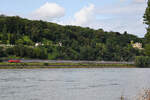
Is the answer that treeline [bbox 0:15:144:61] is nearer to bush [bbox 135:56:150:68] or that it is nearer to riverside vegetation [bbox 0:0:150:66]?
riverside vegetation [bbox 0:0:150:66]

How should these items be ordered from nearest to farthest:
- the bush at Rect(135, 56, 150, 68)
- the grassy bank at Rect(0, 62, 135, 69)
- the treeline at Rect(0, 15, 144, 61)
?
the grassy bank at Rect(0, 62, 135, 69) → the treeline at Rect(0, 15, 144, 61) → the bush at Rect(135, 56, 150, 68)

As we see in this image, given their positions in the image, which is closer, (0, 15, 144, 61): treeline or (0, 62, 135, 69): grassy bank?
(0, 62, 135, 69): grassy bank

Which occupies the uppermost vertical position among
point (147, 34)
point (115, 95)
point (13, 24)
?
point (13, 24)

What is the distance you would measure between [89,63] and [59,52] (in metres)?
22.6

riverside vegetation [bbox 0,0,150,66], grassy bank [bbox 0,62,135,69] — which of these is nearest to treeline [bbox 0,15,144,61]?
riverside vegetation [bbox 0,0,150,66]

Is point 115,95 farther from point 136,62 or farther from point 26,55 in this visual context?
point 136,62

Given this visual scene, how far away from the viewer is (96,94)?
45.6 m

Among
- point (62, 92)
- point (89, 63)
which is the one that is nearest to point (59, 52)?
point (89, 63)

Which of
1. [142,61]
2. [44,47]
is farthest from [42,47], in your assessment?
[142,61]

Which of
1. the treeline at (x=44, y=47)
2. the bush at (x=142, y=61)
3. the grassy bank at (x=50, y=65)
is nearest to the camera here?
the grassy bank at (x=50, y=65)

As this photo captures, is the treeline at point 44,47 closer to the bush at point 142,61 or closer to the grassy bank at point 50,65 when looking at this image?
the grassy bank at point 50,65

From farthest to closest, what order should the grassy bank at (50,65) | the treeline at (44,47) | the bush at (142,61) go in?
1. the bush at (142,61)
2. the treeline at (44,47)
3. the grassy bank at (50,65)

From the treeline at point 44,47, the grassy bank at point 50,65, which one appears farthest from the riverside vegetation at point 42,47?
the grassy bank at point 50,65

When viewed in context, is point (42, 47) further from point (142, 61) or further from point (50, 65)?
point (142, 61)
